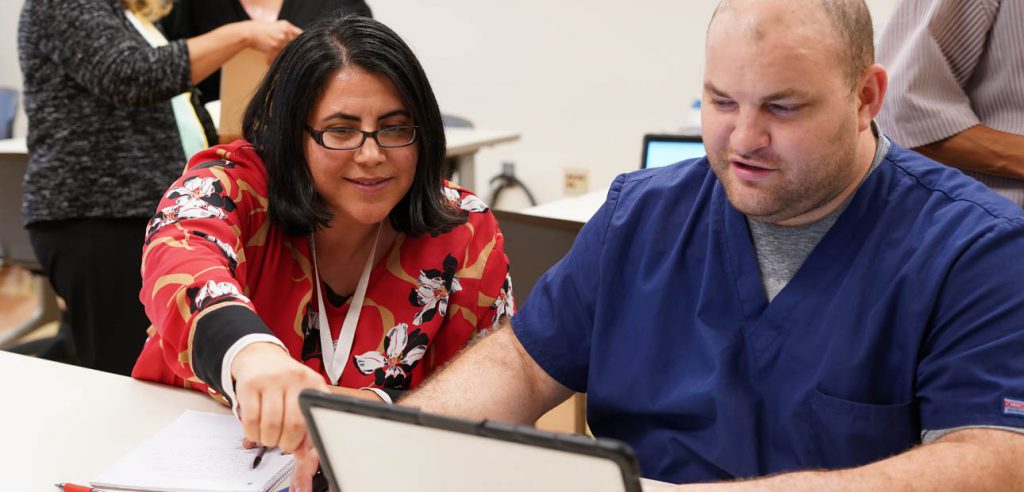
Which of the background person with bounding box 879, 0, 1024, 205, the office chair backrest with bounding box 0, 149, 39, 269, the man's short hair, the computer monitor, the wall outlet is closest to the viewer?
the man's short hair

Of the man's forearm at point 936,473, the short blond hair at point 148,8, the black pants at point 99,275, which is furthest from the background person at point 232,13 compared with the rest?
the man's forearm at point 936,473

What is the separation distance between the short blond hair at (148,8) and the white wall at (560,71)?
2655mm

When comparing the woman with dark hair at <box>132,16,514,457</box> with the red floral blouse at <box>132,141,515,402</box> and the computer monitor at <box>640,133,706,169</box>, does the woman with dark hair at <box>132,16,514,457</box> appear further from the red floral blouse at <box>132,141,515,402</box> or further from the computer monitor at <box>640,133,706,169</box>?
the computer monitor at <box>640,133,706,169</box>

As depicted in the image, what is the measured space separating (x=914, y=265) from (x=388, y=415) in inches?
25.0

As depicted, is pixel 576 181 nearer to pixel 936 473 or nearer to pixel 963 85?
pixel 963 85

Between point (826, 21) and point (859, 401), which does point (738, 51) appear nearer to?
point (826, 21)

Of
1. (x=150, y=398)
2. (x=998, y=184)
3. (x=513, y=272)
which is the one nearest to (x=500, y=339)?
(x=150, y=398)

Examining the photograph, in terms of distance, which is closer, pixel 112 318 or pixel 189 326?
pixel 189 326

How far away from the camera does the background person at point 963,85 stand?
1.70 metres

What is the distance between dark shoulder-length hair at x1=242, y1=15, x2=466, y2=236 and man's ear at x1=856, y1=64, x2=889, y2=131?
0.62 meters

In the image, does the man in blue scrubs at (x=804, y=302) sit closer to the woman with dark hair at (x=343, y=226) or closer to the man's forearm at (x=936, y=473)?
the man's forearm at (x=936, y=473)

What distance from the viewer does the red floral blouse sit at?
1.25 meters

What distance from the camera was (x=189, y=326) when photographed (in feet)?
3.67

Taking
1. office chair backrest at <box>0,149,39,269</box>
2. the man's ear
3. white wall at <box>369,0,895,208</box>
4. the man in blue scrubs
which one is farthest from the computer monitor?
office chair backrest at <box>0,149,39,269</box>
